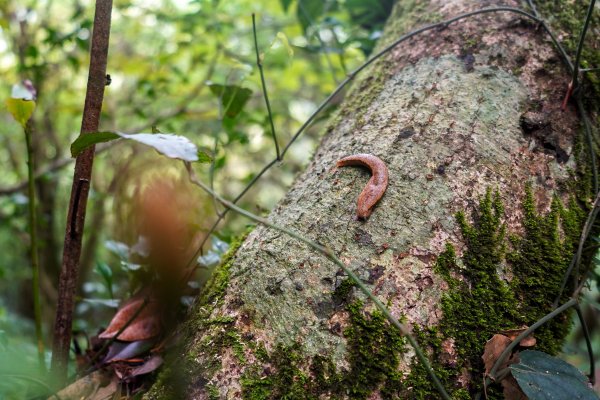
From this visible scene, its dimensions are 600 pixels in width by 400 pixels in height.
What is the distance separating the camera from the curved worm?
47.3 inches

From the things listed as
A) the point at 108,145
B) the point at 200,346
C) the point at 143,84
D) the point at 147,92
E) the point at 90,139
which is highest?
the point at 108,145

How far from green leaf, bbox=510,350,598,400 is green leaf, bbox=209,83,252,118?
51.8 inches

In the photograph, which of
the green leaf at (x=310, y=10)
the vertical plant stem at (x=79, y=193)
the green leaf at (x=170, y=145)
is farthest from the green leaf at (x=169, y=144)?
the green leaf at (x=310, y=10)

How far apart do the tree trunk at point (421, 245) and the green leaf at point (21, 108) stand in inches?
26.7

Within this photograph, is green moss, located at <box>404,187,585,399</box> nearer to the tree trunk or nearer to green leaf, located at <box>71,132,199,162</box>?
the tree trunk

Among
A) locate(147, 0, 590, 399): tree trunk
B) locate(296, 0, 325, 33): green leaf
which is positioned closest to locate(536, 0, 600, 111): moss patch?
locate(147, 0, 590, 399): tree trunk

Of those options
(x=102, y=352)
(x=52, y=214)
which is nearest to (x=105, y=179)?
(x=52, y=214)

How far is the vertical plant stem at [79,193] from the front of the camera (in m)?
1.13

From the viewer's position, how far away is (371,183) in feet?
4.08

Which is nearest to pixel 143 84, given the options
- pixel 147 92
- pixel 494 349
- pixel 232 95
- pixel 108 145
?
pixel 147 92

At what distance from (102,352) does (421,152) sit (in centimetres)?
117

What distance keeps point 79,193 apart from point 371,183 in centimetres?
80

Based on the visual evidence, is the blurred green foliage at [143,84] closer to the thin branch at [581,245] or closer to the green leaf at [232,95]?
the green leaf at [232,95]

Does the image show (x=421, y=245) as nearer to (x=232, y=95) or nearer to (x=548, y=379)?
(x=548, y=379)
